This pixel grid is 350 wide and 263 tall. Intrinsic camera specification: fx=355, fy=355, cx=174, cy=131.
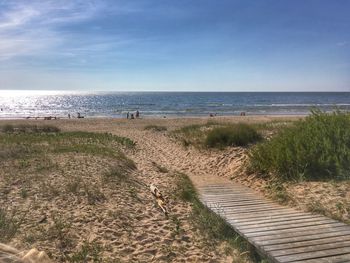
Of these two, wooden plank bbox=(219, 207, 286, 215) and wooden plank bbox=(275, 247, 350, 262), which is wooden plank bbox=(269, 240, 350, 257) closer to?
wooden plank bbox=(275, 247, 350, 262)

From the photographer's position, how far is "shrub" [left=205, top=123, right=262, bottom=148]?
1482cm

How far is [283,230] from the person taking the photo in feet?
18.6

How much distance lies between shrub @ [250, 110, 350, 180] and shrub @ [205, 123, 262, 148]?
407 centimetres

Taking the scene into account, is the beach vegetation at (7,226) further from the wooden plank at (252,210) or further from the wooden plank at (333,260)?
the wooden plank at (333,260)

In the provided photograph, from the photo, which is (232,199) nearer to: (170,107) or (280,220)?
(280,220)

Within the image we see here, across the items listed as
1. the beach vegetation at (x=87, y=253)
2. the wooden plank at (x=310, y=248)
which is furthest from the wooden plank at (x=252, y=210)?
the beach vegetation at (x=87, y=253)

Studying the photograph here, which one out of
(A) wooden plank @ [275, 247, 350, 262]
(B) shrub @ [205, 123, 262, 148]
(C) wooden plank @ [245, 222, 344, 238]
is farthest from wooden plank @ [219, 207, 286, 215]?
(B) shrub @ [205, 123, 262, 148]

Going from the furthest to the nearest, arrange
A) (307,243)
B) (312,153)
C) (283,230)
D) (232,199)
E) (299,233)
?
(312,153), (232,199), (283,230), (299,233), (307,243)

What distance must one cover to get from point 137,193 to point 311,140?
15.6ft

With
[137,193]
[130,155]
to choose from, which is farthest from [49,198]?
[130,155]

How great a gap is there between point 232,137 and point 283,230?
9.42 meters

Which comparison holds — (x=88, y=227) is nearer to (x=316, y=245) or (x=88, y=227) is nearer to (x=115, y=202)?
(x=115, y=202)

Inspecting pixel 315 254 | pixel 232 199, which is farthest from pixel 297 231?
pixel 232 199

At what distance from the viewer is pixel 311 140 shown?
934cm
